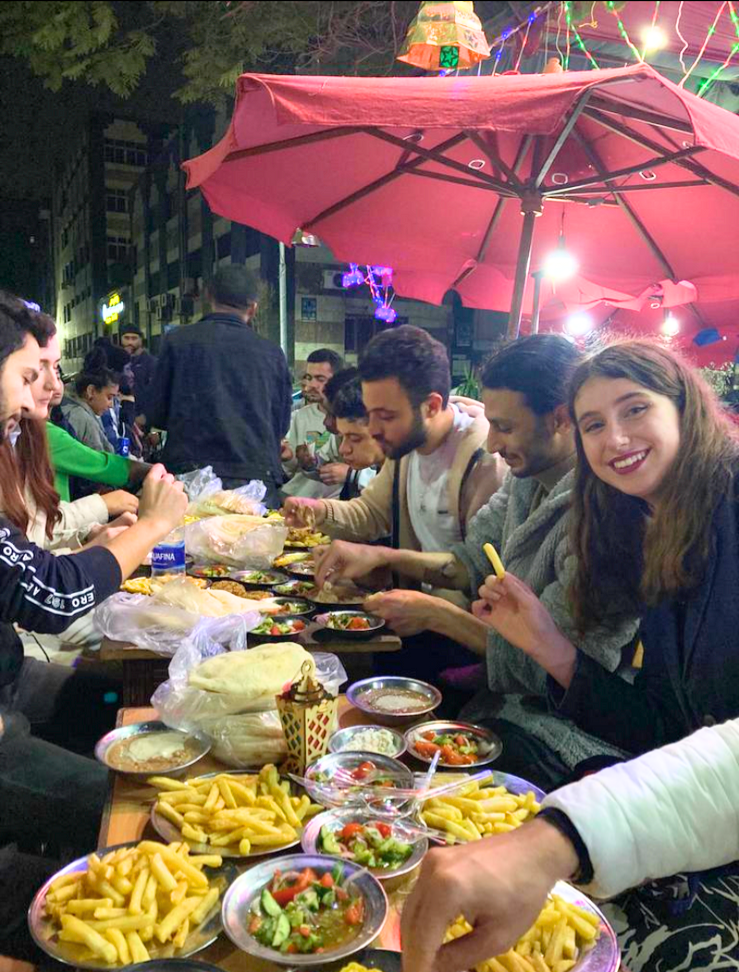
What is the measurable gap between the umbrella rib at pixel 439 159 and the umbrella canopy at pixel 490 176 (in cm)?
1

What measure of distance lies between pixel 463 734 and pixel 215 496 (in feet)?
9.23

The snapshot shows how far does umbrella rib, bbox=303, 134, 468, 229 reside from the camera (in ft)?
14.6

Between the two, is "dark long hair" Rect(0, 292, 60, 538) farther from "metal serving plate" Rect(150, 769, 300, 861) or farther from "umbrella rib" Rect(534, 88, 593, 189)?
"umbrella rib" Rect(534, 88, 593, 189)

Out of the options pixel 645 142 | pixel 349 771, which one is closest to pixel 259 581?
pixel 349 771

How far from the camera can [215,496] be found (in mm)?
4430

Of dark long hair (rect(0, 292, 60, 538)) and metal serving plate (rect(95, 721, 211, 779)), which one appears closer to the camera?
metal serving plate (rect(95, 721, 211, 779))

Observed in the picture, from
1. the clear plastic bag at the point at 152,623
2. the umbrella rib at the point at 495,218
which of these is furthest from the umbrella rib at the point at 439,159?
the clear plastic bag at the point at 152,623

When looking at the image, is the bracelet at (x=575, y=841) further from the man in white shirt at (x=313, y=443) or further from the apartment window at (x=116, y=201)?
the apartment window at (x=116, y=201)

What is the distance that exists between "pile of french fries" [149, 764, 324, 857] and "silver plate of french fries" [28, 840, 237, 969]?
0.23ft

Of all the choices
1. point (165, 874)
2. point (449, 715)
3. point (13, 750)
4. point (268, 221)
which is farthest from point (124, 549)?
point (268, 221)

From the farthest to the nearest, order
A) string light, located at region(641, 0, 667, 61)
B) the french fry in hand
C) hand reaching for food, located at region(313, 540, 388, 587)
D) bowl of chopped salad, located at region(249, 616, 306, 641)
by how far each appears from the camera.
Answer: string light, located at region(641, 0, 667, 61) → hand reaching for food, located at region(313, 540, 388, 587) → bowl of chopped salad, located at region(249, 616, 306, 641) → the french fry in hand

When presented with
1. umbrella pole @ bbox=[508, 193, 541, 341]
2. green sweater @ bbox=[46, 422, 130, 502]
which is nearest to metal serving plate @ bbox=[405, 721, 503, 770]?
green sweater @ bbox=[46, 422, 130, 502]

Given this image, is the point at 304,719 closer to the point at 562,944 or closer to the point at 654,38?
the point at 562,944

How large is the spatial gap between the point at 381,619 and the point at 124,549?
997 millimetres
